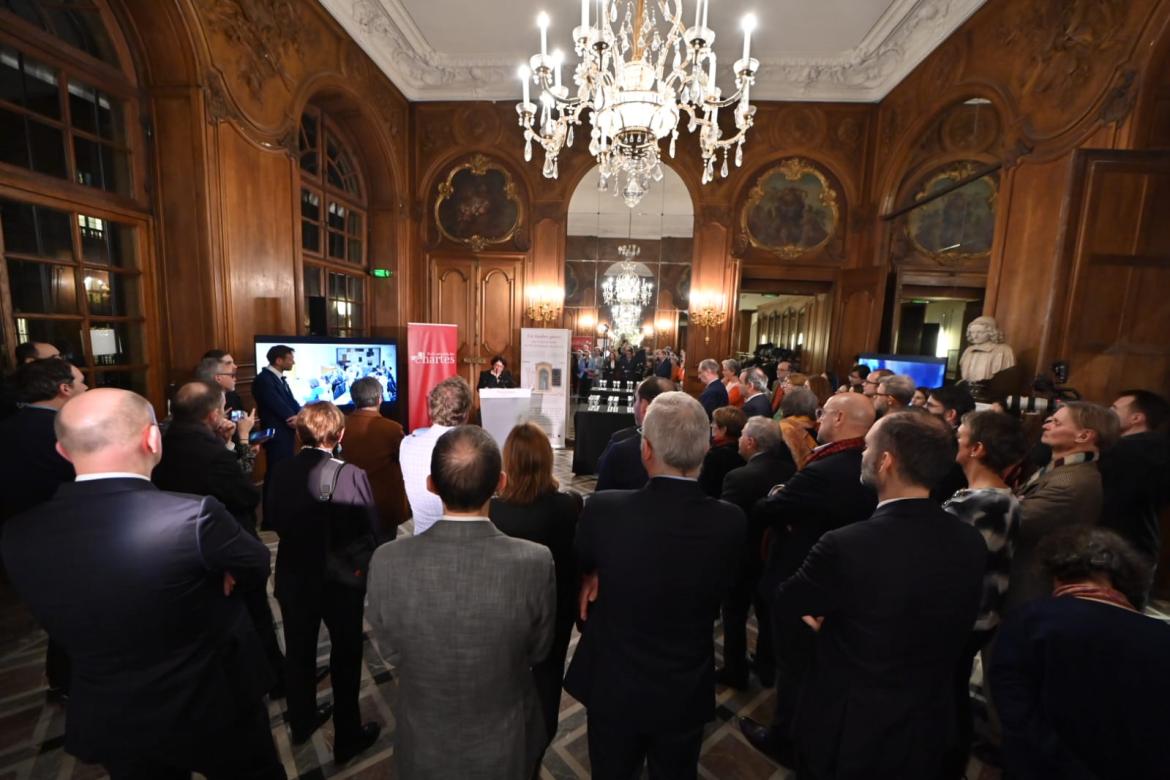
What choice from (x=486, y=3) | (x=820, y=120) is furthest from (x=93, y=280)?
(x=820, y=120)

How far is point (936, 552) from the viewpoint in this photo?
1.29 m

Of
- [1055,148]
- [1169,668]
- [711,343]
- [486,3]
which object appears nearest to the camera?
[1169,668]

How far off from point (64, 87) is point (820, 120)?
8764 mm

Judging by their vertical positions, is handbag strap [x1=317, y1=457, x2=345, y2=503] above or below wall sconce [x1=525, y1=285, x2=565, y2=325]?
below

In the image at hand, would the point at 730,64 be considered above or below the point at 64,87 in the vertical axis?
above

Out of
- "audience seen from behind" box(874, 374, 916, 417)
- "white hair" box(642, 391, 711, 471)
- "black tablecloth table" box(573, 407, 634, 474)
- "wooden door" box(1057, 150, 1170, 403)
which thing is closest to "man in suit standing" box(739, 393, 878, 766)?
"white hair" box(642, 391, 711, 471)

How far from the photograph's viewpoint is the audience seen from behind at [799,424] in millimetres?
2697

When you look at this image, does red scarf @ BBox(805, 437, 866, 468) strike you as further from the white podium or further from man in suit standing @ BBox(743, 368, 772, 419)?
the white podium

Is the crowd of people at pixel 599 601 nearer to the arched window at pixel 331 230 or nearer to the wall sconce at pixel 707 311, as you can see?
the arched window at pixel 331 230

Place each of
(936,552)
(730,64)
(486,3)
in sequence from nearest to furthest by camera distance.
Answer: (936,552), (486,3), (730,64)

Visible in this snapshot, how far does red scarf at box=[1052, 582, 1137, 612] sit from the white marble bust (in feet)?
14.4

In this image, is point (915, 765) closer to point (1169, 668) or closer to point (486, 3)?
point (1169, 668)

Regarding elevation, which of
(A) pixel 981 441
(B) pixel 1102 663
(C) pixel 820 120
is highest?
(C) pixel 820 120

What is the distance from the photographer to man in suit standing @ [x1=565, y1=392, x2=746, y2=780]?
1389 mm
